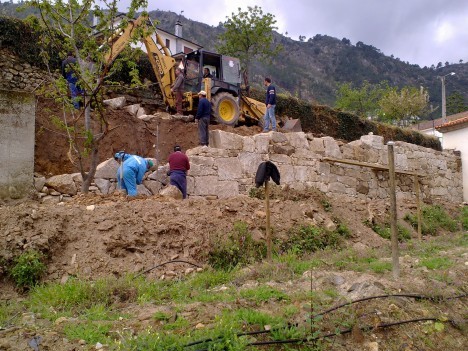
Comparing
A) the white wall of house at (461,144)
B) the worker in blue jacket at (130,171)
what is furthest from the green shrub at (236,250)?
the white wall of house at (461,144)

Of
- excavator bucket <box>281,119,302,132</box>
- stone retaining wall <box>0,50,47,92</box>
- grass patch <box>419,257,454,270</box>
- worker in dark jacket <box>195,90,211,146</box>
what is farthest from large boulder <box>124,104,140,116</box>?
grass patch <box>419,257,454,270</box>

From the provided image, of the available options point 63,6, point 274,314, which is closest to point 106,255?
point 274,314

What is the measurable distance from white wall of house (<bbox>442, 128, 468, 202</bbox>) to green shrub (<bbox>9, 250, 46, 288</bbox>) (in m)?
15.9

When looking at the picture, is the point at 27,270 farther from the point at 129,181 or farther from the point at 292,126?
the point at 292,126

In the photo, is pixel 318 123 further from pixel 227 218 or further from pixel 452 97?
pixel 452 97

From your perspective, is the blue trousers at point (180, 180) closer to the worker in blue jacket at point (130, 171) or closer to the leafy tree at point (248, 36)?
the worker in blue jacket at point (130, 171)

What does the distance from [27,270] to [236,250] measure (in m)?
2.79

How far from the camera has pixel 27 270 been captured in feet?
18.4

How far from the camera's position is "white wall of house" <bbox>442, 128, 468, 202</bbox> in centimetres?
1742

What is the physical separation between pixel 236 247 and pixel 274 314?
2.49 meters

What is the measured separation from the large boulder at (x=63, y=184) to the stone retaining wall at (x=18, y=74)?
15.7 feet

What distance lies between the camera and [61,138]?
10625 mm

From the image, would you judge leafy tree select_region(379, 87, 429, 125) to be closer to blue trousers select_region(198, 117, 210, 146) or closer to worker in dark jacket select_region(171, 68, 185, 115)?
worker in dark jacket select_region(171, 68, 185, 115)

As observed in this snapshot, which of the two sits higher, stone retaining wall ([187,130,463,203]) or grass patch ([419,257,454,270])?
stone retaining wall ([187,130,463,203])
